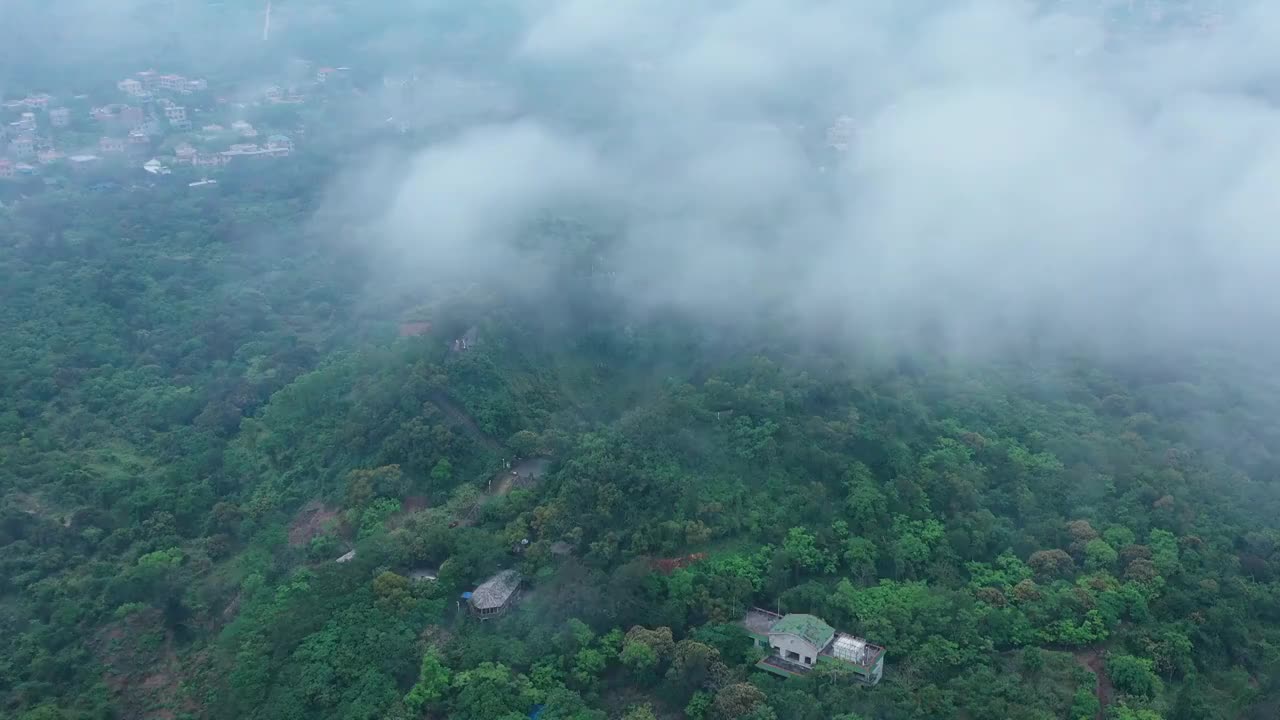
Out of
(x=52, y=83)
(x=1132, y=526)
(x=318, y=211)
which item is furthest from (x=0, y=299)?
(x=1132, y=526)

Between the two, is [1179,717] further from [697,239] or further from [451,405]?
[697,239]

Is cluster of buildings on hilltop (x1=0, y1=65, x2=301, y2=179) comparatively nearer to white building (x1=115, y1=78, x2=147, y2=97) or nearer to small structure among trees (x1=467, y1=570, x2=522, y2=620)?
white building (x1=115, y1=78, x2=147, y2=97)

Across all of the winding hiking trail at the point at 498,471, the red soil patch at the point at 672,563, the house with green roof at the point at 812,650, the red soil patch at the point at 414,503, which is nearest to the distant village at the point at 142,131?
the winding hiking trail at the point at 498,471

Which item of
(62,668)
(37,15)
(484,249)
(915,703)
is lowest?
(62,668)

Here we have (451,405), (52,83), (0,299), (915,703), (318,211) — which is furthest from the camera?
(52,83)

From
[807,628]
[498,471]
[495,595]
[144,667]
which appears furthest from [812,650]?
[144,667]

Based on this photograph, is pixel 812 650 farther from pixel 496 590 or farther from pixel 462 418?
pixel 462 418

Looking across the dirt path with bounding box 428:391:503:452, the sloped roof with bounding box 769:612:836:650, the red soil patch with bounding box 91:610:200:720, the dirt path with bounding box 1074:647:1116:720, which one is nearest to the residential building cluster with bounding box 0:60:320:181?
the dirt path with bounding box 428:391:503:452

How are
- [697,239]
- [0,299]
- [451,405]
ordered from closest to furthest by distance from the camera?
1. [451,405]
2. [0,299]
3. [697,239]
